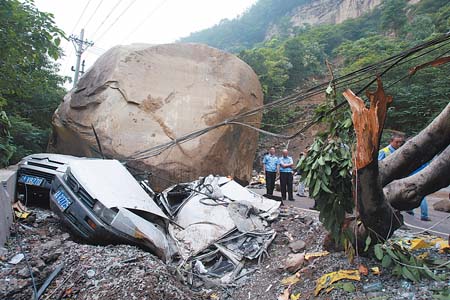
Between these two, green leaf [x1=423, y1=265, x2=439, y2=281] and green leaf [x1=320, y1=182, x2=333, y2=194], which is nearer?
green leaf [x1=423, y1=265, x2=439, y2=281]

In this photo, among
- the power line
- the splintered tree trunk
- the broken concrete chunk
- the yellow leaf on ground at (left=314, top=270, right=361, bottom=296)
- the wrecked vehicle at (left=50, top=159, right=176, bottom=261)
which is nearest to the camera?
the splintered tree trunk

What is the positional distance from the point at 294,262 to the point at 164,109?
426cm

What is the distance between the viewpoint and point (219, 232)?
4648 millimetres

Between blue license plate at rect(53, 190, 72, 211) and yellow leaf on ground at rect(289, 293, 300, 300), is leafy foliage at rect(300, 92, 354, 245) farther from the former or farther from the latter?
blue license plate at rect(53, 190, 72, 211)

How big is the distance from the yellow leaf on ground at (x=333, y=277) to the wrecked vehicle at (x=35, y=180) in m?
3.94

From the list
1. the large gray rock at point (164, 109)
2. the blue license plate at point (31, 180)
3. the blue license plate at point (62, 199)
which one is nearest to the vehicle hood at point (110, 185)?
the blue license plate at point (62, 199)

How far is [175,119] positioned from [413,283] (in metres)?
5.08

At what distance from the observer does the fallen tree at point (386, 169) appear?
7.75 ft

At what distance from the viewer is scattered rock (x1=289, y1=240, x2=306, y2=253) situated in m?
4.22

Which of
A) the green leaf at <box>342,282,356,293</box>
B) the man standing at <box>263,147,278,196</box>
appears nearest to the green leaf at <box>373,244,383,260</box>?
the green leaf at <box>342,282,356,293</box>

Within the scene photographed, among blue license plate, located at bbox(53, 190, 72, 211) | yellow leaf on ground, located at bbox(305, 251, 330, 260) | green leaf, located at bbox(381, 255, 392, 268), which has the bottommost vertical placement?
yellow leaf on ground, located at bbox(305, 251, 330, 260)

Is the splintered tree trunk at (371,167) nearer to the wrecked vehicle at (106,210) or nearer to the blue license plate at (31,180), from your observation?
the wrecked vehicle at (106,210)

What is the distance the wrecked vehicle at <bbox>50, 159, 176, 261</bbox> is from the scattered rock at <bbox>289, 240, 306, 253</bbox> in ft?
5.27

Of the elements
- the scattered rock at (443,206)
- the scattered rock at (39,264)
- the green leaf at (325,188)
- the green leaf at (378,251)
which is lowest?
the scattered rock at (443,206)
